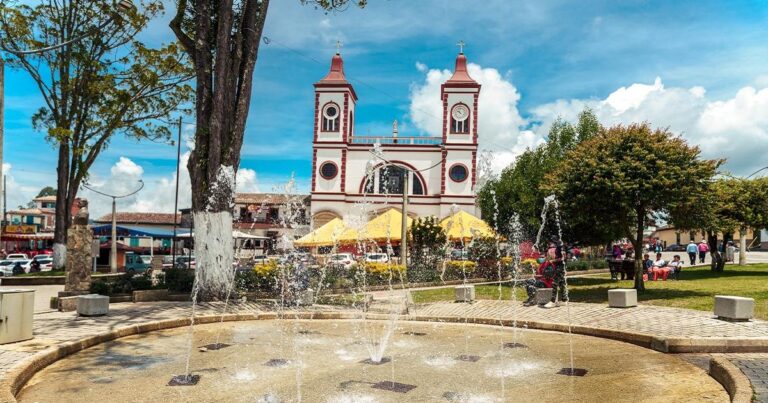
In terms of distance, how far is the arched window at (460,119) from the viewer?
50.5m

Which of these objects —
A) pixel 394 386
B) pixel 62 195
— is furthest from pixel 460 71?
pixel 394 386

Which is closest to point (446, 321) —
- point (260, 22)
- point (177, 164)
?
point (260, 22)

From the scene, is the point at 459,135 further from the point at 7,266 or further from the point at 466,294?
the point at 466,294

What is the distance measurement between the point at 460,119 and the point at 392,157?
676cm

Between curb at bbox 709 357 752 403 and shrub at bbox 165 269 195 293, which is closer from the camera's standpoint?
curb at bbox 709 357 752 403

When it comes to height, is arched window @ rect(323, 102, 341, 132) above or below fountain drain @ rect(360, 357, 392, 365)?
above

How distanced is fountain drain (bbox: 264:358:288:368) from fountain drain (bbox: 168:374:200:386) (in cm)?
101

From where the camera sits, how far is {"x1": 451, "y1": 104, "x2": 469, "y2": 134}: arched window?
1987 inches

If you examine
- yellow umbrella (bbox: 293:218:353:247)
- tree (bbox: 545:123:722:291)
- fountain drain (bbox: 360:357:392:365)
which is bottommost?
fountain drain (bbox: 360:357:392:365)

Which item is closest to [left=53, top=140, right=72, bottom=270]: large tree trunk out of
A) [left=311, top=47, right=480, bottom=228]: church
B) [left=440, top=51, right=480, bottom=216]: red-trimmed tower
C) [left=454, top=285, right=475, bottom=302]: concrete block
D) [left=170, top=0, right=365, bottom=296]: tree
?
[left=170, top=0, right=365, bottom=296]: tree

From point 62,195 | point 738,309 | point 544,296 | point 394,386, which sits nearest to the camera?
point 394,386

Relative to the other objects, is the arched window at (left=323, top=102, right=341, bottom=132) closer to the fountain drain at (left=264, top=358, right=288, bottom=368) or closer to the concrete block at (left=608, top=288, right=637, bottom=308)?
the concrete block at (left=608, top=288, right=637, bottom=308)

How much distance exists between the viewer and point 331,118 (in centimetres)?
5153

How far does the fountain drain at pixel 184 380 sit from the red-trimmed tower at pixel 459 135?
1726 inches
